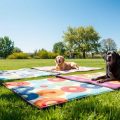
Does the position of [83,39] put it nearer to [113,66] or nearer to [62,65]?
[62,65]

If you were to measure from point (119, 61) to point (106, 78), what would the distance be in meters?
0.71

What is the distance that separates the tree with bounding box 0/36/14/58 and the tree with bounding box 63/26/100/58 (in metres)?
26.4

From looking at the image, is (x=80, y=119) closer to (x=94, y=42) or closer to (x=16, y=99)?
(x=16, y=99)

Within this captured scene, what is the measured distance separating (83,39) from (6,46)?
109ft

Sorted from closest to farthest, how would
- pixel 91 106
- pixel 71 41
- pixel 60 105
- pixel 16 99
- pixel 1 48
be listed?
pixel 91 106, pixel 60 105, pixel 16 99, pixel 71 41, pixel 1 48

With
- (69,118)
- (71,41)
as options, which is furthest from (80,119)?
(71,41)

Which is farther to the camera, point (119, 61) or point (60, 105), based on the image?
point (119, 61)

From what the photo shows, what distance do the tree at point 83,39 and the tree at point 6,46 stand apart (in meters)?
26.4

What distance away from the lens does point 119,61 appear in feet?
22.0

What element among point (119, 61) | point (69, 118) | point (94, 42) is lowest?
point (69, 118)

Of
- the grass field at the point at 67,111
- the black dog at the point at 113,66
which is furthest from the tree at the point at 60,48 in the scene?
the grass field at the point at 67,111

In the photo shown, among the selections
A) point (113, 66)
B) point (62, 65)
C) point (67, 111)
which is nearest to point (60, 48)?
point (62, 65)

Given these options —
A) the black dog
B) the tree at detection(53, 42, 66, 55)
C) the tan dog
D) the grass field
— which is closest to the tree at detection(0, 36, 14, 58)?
the tree at detection(53, 42, 66, 55)

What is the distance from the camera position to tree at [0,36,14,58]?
263 feet
